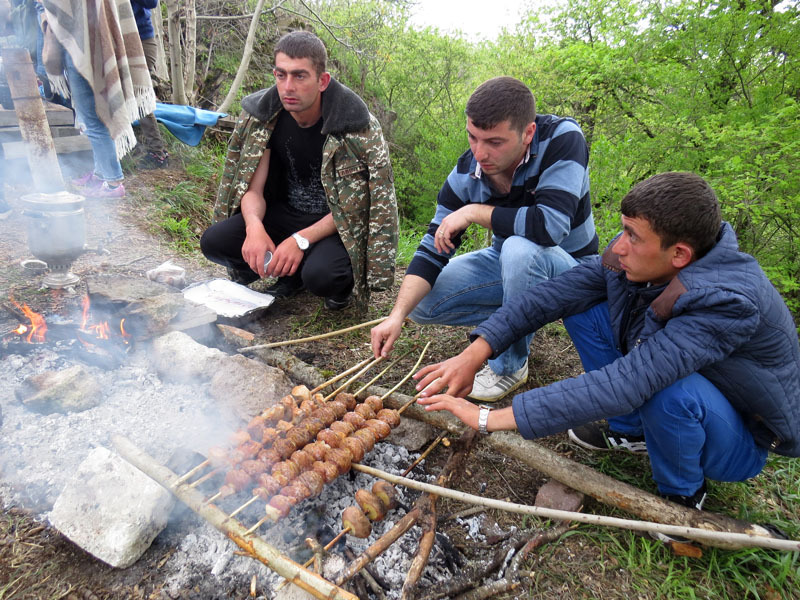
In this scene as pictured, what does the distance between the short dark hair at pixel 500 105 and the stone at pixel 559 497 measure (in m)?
2.36

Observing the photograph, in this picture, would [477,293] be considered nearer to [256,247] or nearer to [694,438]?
[694,438]

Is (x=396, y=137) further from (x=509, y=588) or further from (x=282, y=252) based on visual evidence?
(x=509, y=588)

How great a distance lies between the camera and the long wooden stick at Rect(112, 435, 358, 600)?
1.87 m

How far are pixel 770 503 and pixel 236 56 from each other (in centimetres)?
1382

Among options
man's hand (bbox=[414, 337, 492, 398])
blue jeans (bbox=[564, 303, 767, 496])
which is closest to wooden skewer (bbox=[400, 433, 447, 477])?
man's hand (bbox=[414, 337, 492, 398])

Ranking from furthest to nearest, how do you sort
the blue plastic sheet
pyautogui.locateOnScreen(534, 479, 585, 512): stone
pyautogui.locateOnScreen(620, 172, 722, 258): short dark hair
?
the blue plastic sheet → pyautogui.locateOnScreen(534, 479, 585, 512): stone → pyautogui.locateOnScreen(620, 172, 722, 258): short dark hair

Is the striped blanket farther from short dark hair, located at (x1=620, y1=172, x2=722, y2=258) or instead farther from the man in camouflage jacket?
short dark hair, located at (x1=620, y1=172, x2=722, y2=258)

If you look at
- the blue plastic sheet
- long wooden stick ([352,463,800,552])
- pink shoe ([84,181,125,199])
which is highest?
the blue plastic sheet

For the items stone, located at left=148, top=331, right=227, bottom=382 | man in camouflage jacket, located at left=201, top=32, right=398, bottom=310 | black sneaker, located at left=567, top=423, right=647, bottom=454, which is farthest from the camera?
man in camouflage jacket, located at left=201, top=32, right=398, bottom=310

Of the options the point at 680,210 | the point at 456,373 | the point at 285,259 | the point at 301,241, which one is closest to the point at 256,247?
the point at 285,259

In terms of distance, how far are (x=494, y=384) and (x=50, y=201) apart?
416 cm

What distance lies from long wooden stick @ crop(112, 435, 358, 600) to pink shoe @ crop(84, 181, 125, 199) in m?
5.48

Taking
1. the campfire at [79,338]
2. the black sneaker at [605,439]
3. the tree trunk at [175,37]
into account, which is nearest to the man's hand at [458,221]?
the black sneaker at [605,439]

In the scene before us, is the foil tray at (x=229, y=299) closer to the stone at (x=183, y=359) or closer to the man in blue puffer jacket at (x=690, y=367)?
the stone at (x=183, y=359)
